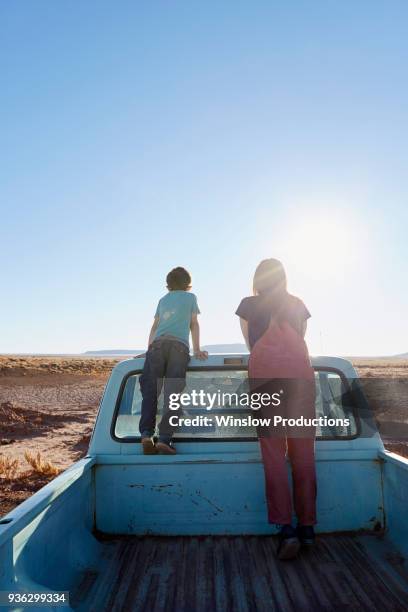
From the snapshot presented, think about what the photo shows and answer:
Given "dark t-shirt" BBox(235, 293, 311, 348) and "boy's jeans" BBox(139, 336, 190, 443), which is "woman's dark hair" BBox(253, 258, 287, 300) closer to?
"dark t-shirt" BBox(235, 293, 311, 348)

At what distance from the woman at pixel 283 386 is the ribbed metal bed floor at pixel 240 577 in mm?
178

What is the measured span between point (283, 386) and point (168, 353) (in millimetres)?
920

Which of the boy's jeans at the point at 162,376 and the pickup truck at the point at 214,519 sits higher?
the boy's jeans at the point at 162,376

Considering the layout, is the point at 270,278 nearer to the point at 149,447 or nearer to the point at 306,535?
the point at 149,447

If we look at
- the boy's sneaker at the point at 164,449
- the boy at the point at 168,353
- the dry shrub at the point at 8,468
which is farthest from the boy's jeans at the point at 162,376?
the dry shrub at the point at 8,468

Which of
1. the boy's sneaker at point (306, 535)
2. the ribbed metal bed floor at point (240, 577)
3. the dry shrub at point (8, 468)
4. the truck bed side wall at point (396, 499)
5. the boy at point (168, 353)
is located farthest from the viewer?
the dry shrub at point (8, 468)

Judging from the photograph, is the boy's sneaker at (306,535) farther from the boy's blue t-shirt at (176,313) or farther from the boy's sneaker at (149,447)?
the boy's blue t-shirt at (176,313)

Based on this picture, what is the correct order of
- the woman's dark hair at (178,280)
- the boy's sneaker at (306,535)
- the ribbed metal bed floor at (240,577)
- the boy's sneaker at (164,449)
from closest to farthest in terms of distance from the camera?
the ribbed metal bed floor at (240,577) < the boy's sneaker at (306,535) < the boy's sneaker at (164,449) < the woman's dark hair at (178,280)

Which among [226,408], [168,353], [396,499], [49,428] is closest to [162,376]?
[168,353]

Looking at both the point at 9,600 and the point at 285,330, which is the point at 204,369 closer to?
the point at 285,330

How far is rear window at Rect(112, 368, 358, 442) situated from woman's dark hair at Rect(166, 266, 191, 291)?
834 mm

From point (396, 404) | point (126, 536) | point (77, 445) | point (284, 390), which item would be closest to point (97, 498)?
point (126, 536)

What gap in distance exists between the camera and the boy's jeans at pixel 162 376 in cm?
348

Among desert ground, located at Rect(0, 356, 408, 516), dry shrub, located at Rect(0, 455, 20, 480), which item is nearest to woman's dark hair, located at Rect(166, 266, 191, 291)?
desert ground, located at Rect(0, 356, 408, 516)
